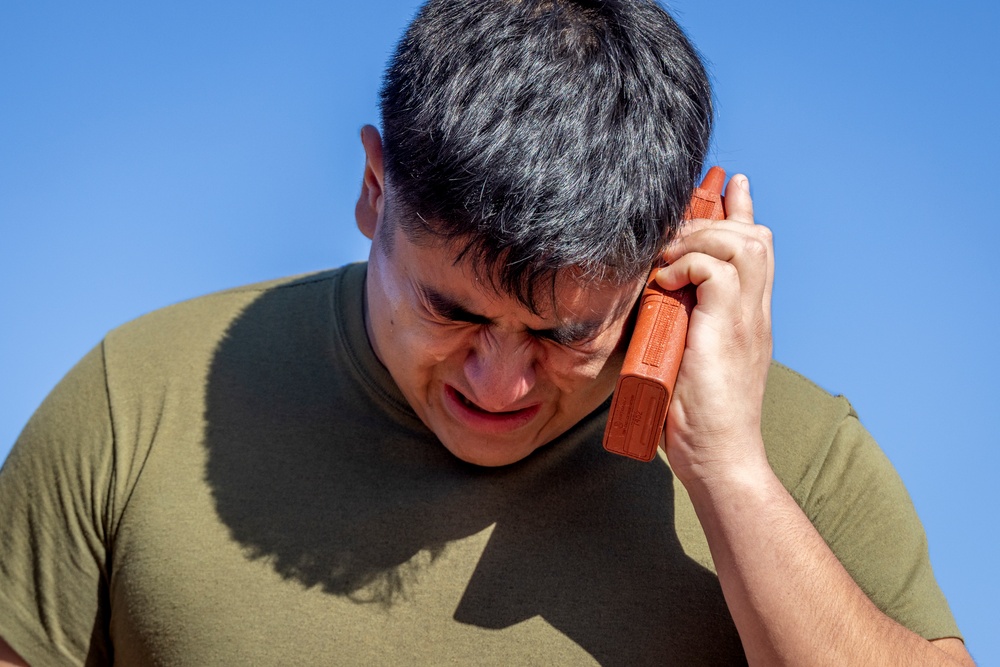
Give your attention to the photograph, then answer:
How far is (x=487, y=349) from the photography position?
2885 millimetres

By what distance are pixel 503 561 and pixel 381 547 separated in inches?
12.6

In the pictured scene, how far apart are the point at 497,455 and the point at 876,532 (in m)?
1.03

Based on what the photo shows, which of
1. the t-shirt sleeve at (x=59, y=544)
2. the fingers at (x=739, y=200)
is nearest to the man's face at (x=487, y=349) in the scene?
the fingers at (x=739, y=200)

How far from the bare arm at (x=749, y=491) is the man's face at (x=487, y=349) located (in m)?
0.21

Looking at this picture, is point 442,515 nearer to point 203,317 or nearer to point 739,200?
point 203,317

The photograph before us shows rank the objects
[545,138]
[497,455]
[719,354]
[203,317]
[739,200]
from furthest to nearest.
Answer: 1. [203,317]
2. [739,200]
3. [497,455]
4. [719,354]
5. [545,138]

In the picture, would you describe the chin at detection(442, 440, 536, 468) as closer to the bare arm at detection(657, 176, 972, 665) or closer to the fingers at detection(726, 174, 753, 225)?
the bare arm at detection(657, 176, 972, 665)

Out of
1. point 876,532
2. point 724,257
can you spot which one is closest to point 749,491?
point 876,532

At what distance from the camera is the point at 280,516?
3143 mm

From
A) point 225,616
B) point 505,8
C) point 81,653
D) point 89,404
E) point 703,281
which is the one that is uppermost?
point 505,8

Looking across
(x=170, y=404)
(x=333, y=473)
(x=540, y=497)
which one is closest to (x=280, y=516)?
(x=333, y=473)

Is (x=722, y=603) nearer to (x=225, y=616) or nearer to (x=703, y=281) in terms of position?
(x=703, y=281)

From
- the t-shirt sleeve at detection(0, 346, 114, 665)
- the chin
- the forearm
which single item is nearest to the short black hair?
the chin

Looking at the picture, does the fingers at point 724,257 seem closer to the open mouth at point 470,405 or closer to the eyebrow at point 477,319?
the eyebrow at point 477,319
